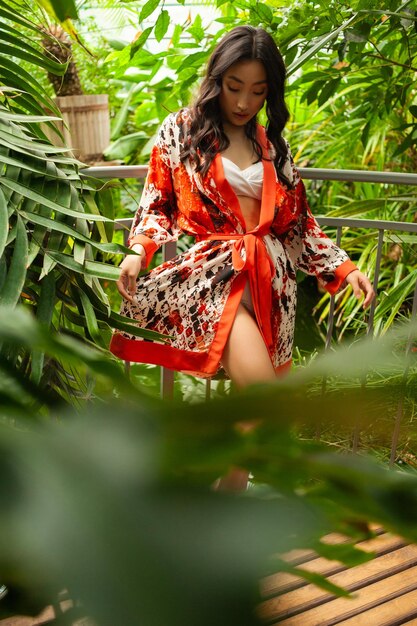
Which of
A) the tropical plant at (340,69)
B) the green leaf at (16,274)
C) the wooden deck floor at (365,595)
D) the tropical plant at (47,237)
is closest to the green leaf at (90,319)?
the tropical plant at (47,237)

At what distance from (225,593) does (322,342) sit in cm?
334

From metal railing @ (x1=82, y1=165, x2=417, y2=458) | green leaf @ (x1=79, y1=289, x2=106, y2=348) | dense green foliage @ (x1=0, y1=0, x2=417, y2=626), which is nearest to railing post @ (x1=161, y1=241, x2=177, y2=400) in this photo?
metal railing @ (x1=82, y1=165, x2=417, y2=458)

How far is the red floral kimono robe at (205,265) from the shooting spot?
1.52 m

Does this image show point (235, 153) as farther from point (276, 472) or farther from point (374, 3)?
point (276, 472)

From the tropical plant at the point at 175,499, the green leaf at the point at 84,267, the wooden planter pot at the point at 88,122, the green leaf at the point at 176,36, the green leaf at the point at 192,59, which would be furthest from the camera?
the wooden planter pot at the point at 88,122

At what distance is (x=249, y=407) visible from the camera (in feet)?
0.38

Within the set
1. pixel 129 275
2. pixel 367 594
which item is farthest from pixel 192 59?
pixel 367 594

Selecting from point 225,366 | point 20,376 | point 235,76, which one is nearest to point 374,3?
point 235,76

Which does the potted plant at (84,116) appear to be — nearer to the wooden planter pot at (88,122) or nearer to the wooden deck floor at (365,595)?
the wooden planter pot at (88,122)

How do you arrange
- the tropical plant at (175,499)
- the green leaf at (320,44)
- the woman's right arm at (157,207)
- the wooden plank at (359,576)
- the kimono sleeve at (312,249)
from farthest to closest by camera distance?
the kimono sleeve at (312,249) < the woman's right arm at (157,207) < the green leaf at (320,44) < the wooden plank at (359,576) < the tropical plant at (175,499)

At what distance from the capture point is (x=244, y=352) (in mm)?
1485

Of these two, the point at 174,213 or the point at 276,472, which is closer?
the point at 276,472

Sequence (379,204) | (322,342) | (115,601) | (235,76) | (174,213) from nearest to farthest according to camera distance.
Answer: (115,601), (235,76), (174,213), (379,204), (322,342)

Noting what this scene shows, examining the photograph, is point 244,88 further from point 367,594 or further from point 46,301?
point 367,594
